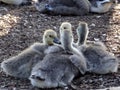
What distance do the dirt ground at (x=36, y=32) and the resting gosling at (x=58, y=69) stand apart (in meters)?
0.17

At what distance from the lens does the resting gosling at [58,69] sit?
16.6ft

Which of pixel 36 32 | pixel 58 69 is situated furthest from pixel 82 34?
pixel 36 32

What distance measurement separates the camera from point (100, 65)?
5.61 metres

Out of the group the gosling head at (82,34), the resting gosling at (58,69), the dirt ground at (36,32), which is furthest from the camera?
the gosling head at (82,34)

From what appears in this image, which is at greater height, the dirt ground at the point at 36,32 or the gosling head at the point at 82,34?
the gosling head at the point at 82,34

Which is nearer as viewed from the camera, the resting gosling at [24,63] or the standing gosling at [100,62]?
the resting gosling at [24,63]

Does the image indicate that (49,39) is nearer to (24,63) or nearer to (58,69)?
(24,63)

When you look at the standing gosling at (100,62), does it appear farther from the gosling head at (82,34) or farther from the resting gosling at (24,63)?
the resting gosling at (24,63)

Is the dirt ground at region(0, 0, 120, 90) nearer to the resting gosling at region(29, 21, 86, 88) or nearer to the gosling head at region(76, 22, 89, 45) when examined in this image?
the resting gosling at region(29, 21, 86, 88)

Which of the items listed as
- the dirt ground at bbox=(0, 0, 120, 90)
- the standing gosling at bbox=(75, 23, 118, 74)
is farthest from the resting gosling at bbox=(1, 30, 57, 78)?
the standing gosling at bbox=(75, 23, 118, 74)

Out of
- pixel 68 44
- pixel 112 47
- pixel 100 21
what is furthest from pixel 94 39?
pixel 68 44

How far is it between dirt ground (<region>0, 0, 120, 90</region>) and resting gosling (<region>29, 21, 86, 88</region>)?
17cm

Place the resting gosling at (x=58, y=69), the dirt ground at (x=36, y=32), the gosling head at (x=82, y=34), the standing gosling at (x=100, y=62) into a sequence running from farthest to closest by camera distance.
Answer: the gosling head at (x=82, y=34) → the standing gosling at (x=100, y=62) → the dirt ground at (x=36, y=32) → the resting gosling at (x=58, y=69)

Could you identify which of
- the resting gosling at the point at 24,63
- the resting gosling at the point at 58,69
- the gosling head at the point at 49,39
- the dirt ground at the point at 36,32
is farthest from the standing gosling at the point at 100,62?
the resting gosling at the point at 24,63
